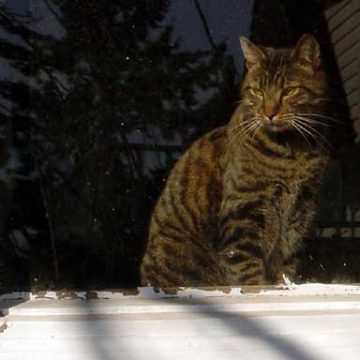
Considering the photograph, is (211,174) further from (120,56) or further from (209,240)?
(120,56)

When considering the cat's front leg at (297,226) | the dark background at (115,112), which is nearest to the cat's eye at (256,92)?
the dark background at (115,112)

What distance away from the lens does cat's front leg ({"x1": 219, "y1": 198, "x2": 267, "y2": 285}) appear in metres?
2.18

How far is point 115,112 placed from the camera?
2436 millimetres

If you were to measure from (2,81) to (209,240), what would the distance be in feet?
2.56

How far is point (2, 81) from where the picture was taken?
2283 mm

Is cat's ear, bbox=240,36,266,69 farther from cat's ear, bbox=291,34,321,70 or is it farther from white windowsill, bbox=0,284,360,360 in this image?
white windowsill, bbox=0,284,360,360

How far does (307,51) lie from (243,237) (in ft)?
1.91

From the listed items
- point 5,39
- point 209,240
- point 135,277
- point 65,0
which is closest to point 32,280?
point 135,277

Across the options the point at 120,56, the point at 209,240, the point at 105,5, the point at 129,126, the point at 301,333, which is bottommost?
the point at 301,333

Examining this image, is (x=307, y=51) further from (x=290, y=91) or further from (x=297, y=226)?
(x=297, y=226)

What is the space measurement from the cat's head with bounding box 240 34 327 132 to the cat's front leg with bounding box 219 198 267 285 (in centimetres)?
25

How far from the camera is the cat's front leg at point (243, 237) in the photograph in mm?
2180

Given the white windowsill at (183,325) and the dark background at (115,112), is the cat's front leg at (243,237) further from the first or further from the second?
the white windowsill at (183,325)

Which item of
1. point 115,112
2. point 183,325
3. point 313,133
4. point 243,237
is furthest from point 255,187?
point 183,325
